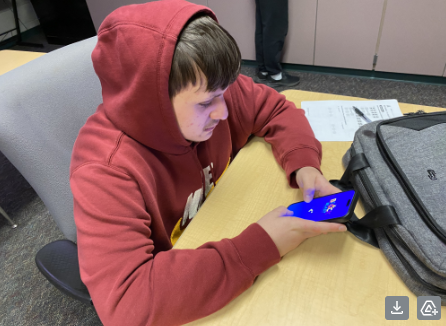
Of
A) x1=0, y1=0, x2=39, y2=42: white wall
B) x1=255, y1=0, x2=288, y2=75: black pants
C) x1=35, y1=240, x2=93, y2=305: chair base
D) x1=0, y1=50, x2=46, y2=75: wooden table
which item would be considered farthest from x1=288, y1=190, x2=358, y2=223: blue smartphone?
x1=0, y1=0, x2=39, y2=42: white wall

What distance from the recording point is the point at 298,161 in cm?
65

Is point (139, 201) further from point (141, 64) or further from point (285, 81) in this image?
point (285, 81)

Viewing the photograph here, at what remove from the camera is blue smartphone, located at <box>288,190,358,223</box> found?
0.48 m

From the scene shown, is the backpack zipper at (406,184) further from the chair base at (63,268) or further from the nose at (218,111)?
the chair base at (63,268)

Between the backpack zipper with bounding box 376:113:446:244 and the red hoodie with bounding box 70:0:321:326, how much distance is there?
0.24 metres

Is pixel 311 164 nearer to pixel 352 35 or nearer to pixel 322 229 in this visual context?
pixel 322 229

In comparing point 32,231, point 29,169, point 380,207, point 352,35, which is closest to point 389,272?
point 380,207

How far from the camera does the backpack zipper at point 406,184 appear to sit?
433mm

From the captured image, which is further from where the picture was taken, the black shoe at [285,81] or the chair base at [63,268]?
the black shoe at [285,81]

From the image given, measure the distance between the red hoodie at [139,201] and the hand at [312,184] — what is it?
0.49 feet

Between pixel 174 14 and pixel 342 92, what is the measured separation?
1.88 metres

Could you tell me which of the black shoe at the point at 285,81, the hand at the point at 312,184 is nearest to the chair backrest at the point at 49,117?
the hand at the point at 312,184

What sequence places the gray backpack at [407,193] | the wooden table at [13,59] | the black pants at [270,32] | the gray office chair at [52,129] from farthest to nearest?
1. the black pants at [270,32]
2. the wooden table at [13,59]
3. the gray office chair at [52,129]
4. the gray backpack at [407,193]

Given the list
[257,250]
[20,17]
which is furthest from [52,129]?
[20,17]
